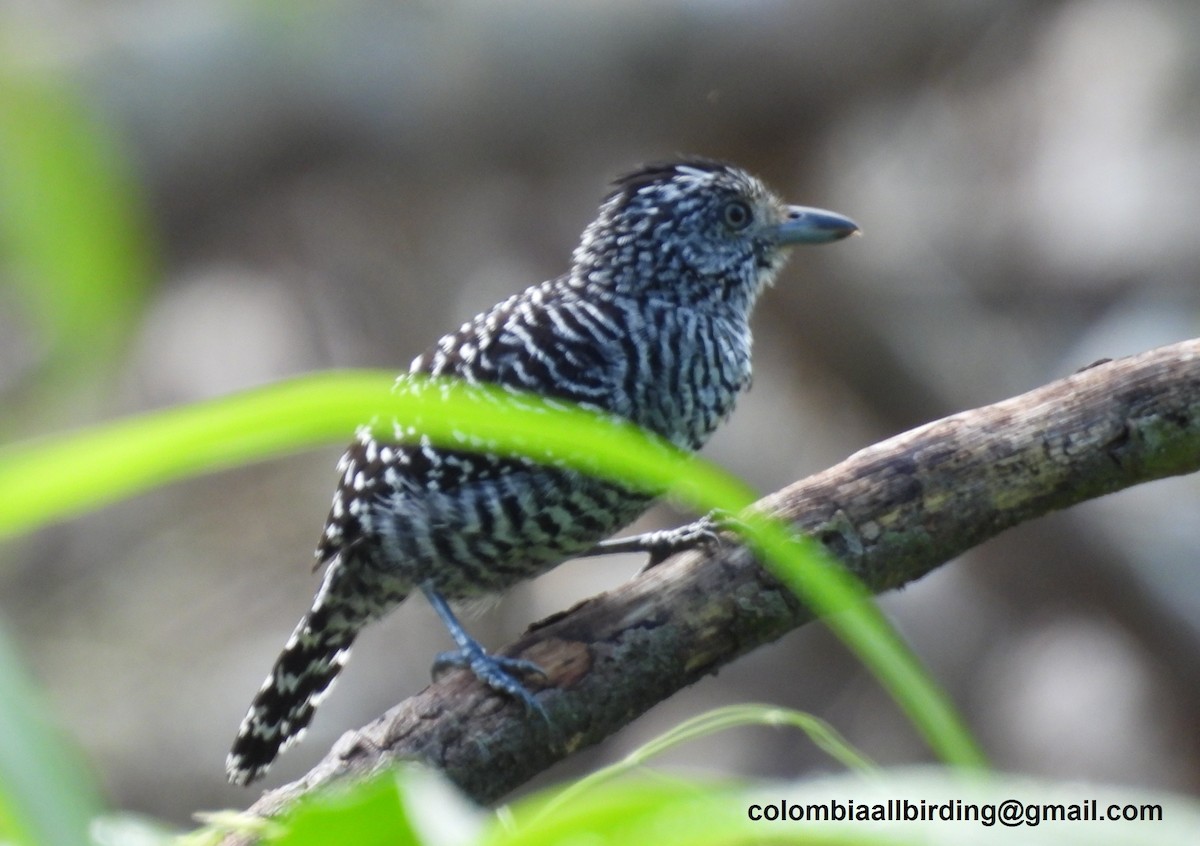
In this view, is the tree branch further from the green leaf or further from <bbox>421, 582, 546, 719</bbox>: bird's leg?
the green leaf

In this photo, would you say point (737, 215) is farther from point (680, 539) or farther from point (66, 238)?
point (66, 238)

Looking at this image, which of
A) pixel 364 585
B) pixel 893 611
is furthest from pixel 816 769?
pixel 364 585

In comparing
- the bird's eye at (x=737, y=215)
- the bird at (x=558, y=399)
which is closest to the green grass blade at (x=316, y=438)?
the bird at (x=558, y=399)

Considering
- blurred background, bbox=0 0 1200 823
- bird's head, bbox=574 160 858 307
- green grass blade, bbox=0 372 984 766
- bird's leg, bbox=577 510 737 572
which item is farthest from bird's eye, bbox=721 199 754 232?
green grass blade, bbox=0 372 984 766

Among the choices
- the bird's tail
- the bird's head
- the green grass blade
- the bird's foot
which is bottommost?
the green grass blade

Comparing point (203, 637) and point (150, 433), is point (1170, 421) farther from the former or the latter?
point (203, 637)
